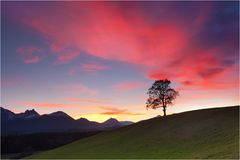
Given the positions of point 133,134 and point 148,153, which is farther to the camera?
point 133,134

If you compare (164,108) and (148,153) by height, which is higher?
(164,108)

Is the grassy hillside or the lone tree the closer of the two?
the grassy hillside

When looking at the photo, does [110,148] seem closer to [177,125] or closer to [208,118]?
[177,125]

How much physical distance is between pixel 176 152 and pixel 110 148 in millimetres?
18237

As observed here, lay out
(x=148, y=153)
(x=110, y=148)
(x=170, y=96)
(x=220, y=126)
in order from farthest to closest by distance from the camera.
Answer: (x=170, y=96) → (x=110, y=148) → (x=220, y=126) → (x=148, y=153)

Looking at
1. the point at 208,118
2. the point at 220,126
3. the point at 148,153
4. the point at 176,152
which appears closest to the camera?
the point at 176,152

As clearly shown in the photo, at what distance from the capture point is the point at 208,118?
62.7 metres

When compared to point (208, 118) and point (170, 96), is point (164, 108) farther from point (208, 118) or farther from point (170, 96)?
point (208, 118)

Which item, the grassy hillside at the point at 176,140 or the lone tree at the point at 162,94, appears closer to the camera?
the grassy hillside at the point at 176,140

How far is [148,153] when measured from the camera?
46.4 meters

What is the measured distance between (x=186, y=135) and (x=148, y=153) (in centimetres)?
1045

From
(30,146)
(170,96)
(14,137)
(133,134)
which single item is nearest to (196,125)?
(133,134)

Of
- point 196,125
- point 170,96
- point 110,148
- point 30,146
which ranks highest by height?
point 170,96

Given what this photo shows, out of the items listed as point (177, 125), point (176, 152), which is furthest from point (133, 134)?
point (176, 152)
